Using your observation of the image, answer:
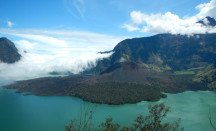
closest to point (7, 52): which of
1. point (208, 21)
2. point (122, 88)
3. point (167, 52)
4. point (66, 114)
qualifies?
point (122, 88)

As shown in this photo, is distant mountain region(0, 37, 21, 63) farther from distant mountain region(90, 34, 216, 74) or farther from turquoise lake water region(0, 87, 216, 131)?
turquoise lake water region(0, 87, 216, 131)

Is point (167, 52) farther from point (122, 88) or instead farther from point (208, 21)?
point (122, 88)

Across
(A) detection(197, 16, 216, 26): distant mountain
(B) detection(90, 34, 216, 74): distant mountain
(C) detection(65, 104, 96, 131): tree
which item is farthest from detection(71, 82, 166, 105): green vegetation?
(A) detection(197, 16, 216, 26): distant mountain

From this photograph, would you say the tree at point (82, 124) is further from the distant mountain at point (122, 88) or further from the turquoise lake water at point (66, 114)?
the distant mountain at point (122, 88)

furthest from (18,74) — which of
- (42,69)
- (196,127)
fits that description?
(196,127)

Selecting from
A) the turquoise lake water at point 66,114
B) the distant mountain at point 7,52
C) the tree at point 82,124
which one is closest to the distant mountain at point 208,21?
the turquoise lake water at point 66,114
